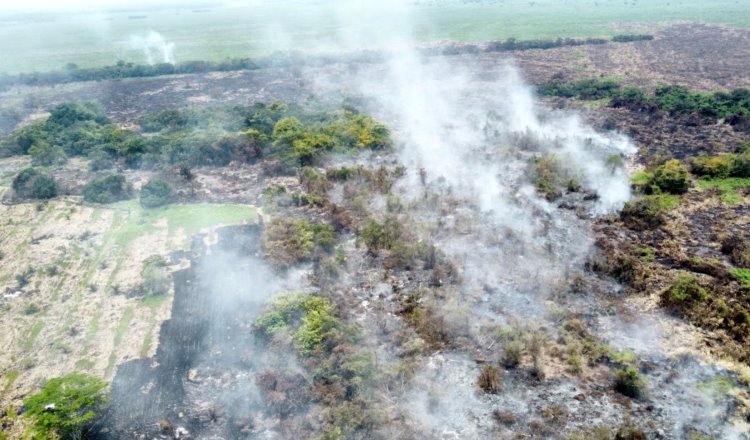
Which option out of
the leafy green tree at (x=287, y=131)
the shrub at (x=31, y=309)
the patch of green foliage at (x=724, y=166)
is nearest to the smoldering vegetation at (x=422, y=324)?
the leafy green tree at (x=287, y=131)

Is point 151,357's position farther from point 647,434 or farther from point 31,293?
Result: point 647,434

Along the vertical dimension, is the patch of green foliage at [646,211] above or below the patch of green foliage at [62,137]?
below

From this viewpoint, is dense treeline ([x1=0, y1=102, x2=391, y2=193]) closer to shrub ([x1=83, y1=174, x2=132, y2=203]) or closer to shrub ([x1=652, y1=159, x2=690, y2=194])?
shrub ([x1=83, y1=174, x2=132, y2=203])

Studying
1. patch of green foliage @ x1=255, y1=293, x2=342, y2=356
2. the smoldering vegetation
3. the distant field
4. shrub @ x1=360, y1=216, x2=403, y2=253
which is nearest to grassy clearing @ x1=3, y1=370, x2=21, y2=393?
the smoldering vegetation

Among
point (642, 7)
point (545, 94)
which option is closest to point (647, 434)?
point (545, 94)

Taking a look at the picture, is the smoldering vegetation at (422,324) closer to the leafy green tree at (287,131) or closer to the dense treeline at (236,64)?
the leafy green tree at (287,131)
